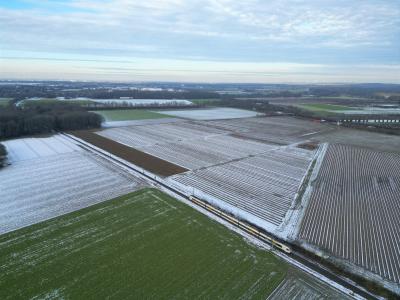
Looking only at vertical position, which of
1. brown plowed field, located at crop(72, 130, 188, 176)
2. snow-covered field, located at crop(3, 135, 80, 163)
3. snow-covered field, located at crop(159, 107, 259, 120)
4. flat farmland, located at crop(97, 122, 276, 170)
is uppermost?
snow-covered field, located at crop(159, 107, 259, 120)

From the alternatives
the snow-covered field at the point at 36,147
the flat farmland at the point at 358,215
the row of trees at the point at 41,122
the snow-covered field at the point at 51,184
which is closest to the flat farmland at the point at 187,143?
the row of trees at the point at 41,122

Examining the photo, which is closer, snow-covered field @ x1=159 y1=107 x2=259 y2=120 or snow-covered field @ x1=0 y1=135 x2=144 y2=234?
snow-covered field @ x1=0 y1=135 x2=144 y2=234

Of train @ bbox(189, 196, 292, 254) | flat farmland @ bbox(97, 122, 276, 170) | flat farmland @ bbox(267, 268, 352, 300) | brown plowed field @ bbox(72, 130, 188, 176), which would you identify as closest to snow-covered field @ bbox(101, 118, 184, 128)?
flat farmland @ bbox(97, 122, 276, 170)

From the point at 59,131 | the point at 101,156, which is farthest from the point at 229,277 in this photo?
the point at 59,131

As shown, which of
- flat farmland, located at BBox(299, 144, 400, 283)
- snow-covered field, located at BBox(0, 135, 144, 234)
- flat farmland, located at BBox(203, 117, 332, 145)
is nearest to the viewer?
flat farmland, located at BBox(299, 144, 400, 283)

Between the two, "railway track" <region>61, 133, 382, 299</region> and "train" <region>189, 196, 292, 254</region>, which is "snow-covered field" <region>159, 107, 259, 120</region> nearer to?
"railway track" <region>61, 133, 382, 299</region>

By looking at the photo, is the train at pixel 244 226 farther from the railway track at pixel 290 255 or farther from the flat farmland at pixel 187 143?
the flat farmland at pixel 187 143

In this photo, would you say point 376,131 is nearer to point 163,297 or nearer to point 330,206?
point 330,206
